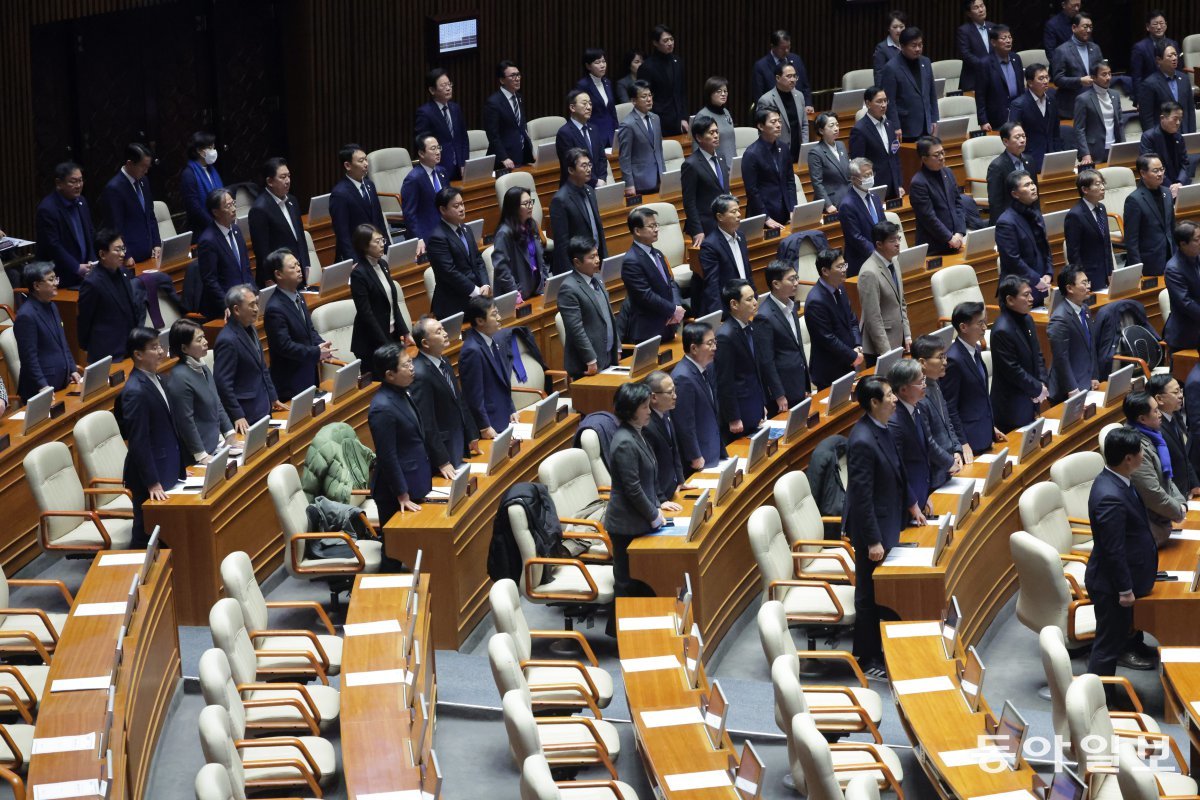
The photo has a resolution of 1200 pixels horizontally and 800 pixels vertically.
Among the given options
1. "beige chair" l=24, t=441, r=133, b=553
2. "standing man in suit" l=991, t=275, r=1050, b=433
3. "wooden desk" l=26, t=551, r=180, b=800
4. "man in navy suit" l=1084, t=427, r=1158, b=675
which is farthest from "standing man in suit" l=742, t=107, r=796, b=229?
"wooden desk" l=26, t=551, r=180, b=800

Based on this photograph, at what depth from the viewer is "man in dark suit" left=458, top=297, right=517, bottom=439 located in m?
8.99

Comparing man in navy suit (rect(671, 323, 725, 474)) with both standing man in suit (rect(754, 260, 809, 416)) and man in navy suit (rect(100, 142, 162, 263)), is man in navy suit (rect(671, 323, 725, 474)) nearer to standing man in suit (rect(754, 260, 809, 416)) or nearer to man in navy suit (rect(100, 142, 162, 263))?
standing man in suit (rect(754, 260, 809, 416))

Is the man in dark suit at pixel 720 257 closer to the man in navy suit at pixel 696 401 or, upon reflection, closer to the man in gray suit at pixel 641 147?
the man in navy suit at pixel 696 401

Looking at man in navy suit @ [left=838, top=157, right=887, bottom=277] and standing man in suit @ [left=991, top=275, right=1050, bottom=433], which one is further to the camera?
man in navy suit @ [left=838, top=157, right=887, bottom=277]

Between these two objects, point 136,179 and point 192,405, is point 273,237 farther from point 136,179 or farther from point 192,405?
point 192,405

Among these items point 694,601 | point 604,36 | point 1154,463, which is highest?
point 604,36

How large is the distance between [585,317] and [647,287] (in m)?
0.48

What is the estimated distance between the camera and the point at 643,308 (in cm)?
1025

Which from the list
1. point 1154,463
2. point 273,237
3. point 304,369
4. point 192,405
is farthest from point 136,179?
point 1154,463

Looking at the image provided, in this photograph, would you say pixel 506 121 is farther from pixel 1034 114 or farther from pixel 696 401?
pixel 696 401

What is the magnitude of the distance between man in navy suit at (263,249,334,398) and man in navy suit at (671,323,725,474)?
2007 mm

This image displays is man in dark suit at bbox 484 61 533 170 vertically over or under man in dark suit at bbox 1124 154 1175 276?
over

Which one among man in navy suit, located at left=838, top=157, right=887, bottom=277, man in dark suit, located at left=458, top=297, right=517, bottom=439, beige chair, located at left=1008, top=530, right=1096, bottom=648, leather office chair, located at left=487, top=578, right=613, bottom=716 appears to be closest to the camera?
leather office chair, located at left=487, top=578, right=613, bottom=716

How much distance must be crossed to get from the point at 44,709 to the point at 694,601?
9.07ft
